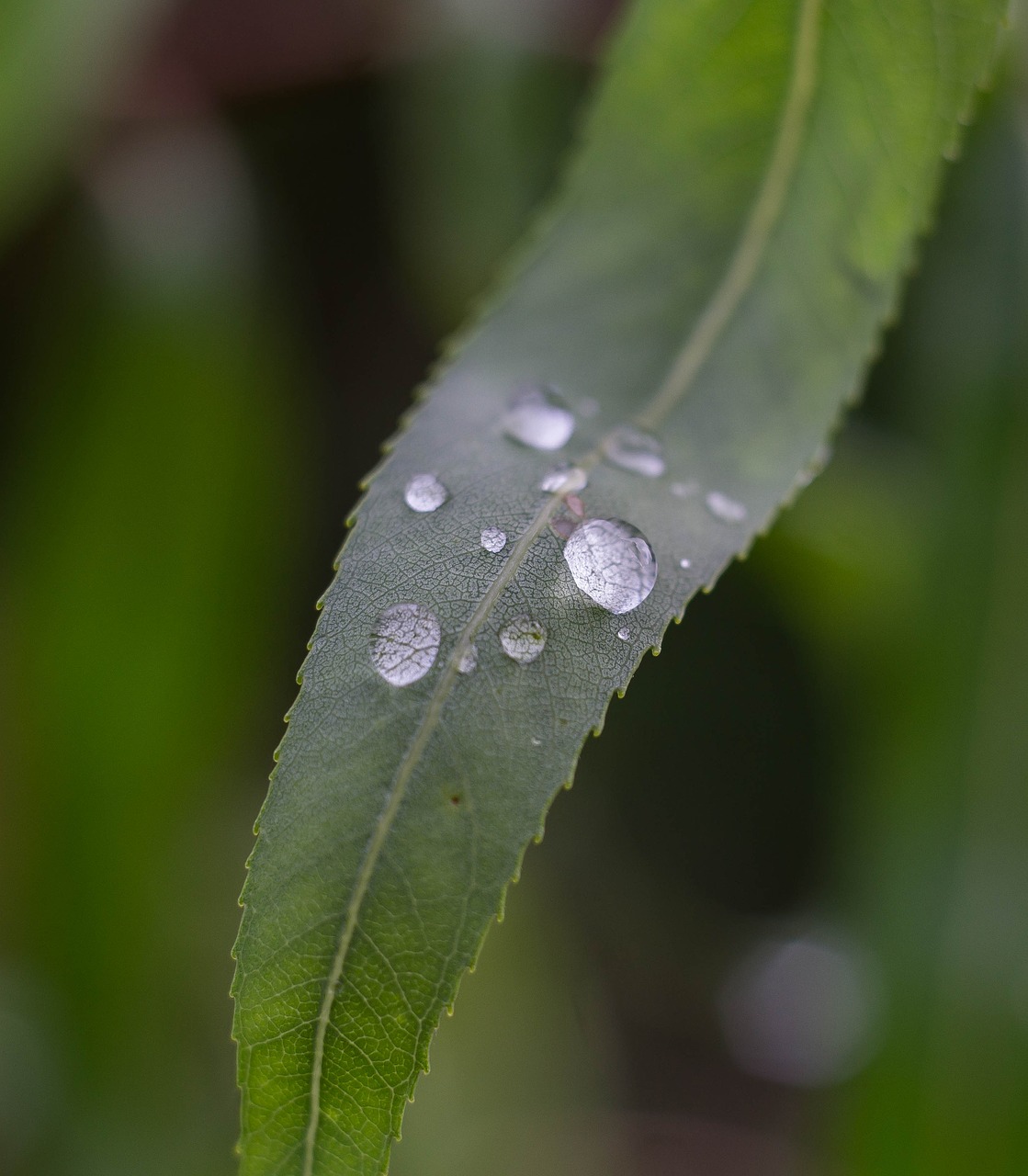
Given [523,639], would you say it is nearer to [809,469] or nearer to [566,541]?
[566,541]

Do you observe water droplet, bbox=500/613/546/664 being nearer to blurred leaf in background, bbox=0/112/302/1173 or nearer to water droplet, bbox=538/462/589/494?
water droplet, bbox=538/462/589/494

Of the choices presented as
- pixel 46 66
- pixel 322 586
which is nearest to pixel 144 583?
pixel 322 586

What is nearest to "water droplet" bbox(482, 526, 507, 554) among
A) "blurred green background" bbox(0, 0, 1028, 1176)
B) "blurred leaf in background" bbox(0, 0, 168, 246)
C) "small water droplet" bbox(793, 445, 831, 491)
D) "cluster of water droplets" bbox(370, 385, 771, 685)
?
"cluster of water droplets" bbox(370, 385, 771, 685)

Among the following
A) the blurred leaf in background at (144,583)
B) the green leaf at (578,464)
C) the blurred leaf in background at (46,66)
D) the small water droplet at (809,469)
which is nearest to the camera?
the green leaf at (578,464)

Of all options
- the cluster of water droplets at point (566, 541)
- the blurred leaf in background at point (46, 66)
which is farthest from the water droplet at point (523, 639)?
the blurred leaf in background at point (46, 66)

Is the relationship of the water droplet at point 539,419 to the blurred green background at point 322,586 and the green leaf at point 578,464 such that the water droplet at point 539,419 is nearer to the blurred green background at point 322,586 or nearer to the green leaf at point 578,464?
the green leaf at point 578,464

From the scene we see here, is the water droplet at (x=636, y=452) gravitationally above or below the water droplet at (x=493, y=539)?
above

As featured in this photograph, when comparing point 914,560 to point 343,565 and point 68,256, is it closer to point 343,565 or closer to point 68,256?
point 343,565
